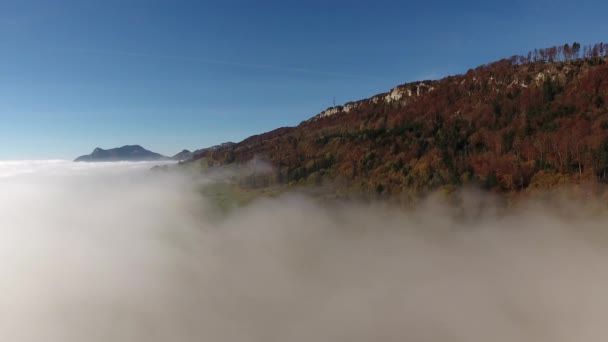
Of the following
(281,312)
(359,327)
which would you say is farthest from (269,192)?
(359,327)

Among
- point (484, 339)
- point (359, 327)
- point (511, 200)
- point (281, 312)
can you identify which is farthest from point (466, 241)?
point (281, 312)

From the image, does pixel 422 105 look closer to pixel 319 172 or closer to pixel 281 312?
pixel 319 172

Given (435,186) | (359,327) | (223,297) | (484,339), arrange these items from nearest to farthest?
(484,339)
(359,327)
(223,297)
(435,186)

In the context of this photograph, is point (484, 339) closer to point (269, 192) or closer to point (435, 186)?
point (435, 186)

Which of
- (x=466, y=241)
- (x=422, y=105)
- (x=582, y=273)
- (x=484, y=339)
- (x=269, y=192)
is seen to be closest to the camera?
(x=484, y=339)

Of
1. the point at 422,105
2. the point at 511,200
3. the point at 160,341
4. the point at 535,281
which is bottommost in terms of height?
the point at 160,341

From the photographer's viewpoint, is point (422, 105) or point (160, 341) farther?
point (422, 105)

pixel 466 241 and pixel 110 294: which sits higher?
pixel 466 241
